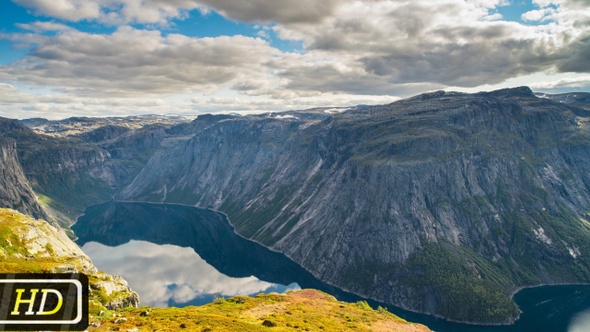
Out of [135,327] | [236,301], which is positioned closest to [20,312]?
[135,327]

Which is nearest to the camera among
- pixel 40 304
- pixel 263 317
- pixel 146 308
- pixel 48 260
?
pixel 40 304

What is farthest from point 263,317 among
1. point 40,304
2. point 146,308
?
point 40,304

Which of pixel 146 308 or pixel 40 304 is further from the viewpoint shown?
pixel 146 308

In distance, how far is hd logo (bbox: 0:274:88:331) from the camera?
48425 mm

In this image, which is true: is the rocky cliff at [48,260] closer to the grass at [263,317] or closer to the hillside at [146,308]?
the hillside at [146,308]

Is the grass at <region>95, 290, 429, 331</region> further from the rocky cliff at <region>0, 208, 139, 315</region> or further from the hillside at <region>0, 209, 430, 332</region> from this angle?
the rocky cliff at <region>0, 208, 139, 315</region>

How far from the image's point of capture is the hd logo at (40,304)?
48.4 meters

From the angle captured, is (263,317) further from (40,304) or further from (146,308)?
(40,304)

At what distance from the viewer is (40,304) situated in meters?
52.6

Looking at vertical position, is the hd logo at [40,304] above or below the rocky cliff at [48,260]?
above

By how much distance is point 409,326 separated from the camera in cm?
11894

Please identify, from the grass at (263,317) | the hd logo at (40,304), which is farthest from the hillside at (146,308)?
the hd logo at (40,304)

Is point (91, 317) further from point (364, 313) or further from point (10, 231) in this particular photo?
point (364, 313)

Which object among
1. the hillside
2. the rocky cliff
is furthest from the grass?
the rocky cliff
